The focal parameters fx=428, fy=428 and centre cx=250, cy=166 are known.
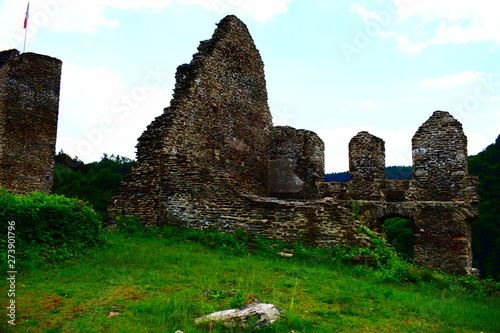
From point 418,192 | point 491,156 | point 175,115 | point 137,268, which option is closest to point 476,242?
point 491,156

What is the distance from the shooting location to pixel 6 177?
2334 cm

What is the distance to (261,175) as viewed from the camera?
1850cm

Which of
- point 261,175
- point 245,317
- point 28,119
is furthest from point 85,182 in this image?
point 245,317

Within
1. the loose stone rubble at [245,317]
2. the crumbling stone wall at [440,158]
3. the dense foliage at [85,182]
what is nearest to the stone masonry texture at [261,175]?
the crumbling stone wall at [440,158]

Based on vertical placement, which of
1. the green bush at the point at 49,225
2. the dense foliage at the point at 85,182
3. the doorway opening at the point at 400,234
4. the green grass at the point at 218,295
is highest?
the dense foliage at the point at 85,182

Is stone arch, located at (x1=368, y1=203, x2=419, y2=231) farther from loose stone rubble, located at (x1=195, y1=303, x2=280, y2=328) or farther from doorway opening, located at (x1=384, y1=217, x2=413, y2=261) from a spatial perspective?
doorway opening, located at (x1=384, y1=217, x2=413, y2=261)

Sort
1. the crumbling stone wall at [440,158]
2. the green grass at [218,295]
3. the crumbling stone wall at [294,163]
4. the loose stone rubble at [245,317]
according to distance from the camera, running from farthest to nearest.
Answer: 1. the crumbling stone wall at [294,163]
2. the crumbling stone wall at [440,158]
3. the green grass at [218,295]
4. the loose stone rubble at [245,317]

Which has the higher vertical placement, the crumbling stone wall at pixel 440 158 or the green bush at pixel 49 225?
the crumbling stone wall at pixel 440 158

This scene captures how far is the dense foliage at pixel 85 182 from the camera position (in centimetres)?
2828

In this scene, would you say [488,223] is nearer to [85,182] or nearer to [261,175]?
[261,175]

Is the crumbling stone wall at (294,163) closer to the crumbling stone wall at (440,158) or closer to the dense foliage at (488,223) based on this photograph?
the crumbling stone wall at (440,158)

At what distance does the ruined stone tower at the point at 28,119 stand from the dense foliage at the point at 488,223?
1095 inches

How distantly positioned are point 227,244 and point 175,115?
4.71 metres

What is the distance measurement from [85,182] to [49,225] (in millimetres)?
22787
